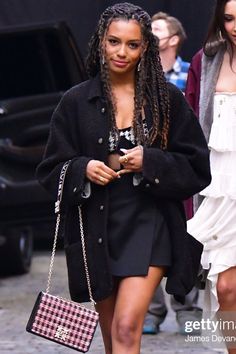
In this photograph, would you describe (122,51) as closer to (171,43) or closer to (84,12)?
(171,43)

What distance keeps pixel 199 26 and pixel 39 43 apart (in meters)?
1.26

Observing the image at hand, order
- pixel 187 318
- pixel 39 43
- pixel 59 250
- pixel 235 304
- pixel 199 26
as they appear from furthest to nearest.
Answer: pixel 59 250 < pixel 39 43 < pixel 199 26 < pixel 187 318 < pixel 235 304

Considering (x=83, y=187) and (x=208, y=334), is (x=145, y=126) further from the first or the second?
→ (x=208, y=334)

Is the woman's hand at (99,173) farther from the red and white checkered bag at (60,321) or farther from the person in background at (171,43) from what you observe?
the person in background at (171,43)

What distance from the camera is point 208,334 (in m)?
6.30

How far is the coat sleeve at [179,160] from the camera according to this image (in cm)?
511

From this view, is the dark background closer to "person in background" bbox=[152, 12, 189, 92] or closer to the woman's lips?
"person in background" bbox=[152, 12, 189, 92]

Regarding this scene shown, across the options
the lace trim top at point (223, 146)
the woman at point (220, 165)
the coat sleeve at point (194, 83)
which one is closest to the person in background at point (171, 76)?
the coat sleeve at point (194, 83)

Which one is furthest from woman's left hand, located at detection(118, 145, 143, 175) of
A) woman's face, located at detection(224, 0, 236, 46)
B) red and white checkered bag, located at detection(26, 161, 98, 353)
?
woman's face, located at detection(224, 0, 236, 46)

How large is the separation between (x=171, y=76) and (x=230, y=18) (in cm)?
197

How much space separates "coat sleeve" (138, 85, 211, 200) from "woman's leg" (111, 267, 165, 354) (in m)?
0.38

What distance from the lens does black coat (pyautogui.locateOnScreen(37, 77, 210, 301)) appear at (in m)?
5.13

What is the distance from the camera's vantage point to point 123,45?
5.19m

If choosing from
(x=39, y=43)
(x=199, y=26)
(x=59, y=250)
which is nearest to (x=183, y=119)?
(x=199, y=26)
